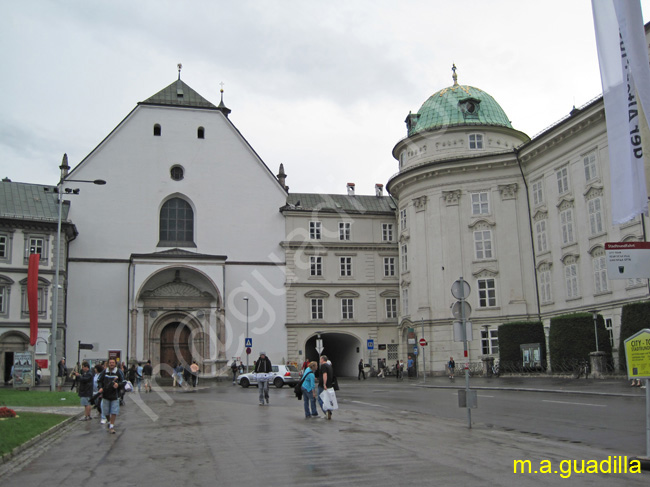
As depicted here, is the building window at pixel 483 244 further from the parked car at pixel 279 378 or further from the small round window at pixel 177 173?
the small round window at pixel 177 173

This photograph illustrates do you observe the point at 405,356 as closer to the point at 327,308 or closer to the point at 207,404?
the point at 327,308

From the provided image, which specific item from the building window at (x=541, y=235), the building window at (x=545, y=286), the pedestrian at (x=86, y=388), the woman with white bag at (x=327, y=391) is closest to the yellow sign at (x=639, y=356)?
the woman with white bag at (x=327, y=391)

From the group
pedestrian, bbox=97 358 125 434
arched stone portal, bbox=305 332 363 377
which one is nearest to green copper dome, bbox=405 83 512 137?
arched stone portal, bbox=305 332 363 377

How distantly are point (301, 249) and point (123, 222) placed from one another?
13.2 m

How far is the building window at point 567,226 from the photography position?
1576 inches

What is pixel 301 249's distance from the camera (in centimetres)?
5322

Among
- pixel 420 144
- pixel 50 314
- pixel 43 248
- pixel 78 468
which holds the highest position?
pixel 420 144

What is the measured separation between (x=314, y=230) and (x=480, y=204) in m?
13.4

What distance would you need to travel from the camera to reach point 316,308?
53031 millimetres

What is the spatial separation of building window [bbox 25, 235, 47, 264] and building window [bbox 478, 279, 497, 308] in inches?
1129

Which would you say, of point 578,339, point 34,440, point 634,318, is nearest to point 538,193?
point 578,339

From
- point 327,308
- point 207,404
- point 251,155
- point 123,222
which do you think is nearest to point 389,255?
point 327,308

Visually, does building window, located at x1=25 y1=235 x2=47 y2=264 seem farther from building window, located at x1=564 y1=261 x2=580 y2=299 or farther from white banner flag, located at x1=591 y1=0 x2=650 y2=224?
white banner flag, located at x1=591 y1=0 x2=650 y2=224

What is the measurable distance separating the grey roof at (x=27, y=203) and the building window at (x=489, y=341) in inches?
1156
